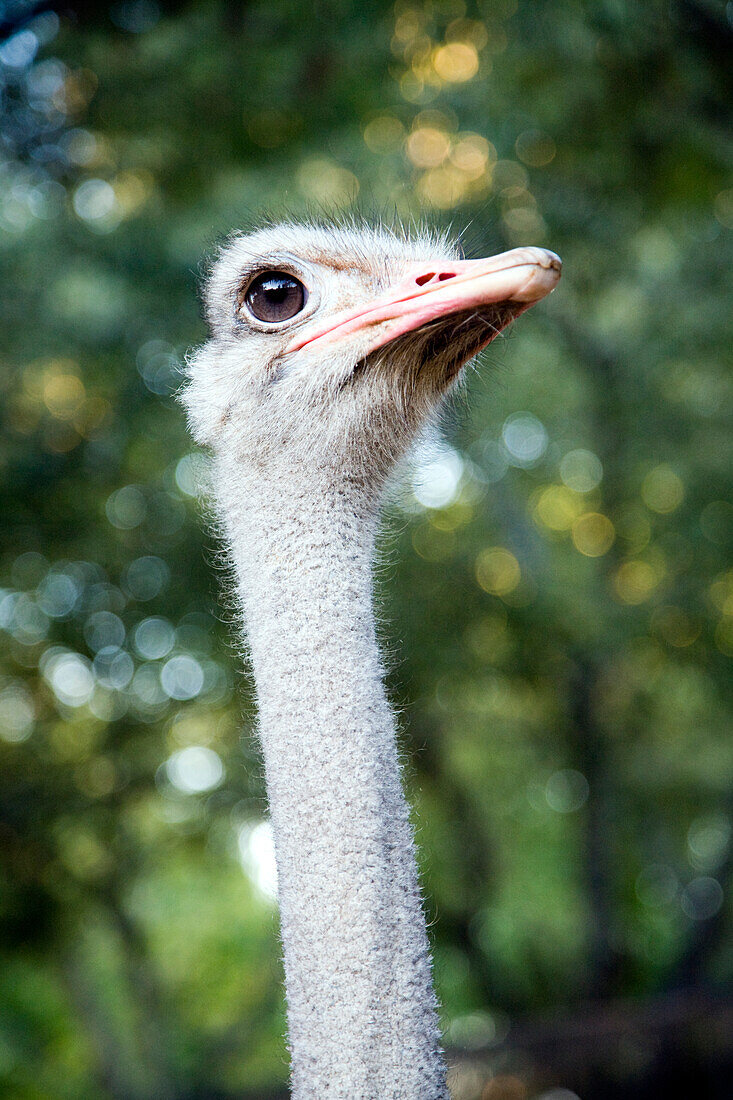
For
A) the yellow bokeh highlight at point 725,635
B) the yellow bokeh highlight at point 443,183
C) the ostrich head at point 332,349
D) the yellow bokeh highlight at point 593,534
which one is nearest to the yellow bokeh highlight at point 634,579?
the yellow bokeh highlight at point 593,534

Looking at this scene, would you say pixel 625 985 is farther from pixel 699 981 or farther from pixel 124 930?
Result: pixel 124 930

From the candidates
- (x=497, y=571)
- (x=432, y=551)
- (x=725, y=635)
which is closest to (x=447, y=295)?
(x=432, y=551)

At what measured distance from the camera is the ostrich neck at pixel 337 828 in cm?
130

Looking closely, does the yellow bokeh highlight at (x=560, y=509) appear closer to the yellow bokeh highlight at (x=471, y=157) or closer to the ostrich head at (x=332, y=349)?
the yellow bokeh highlight at (x=471, y=157)

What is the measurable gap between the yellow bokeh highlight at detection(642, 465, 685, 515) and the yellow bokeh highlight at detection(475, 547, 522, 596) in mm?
1448

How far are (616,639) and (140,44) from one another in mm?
5009

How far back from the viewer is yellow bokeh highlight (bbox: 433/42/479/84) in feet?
14.6

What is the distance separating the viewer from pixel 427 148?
5.52m

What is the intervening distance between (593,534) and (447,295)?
8626 mm

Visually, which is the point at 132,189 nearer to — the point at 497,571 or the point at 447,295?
the point at 447,295

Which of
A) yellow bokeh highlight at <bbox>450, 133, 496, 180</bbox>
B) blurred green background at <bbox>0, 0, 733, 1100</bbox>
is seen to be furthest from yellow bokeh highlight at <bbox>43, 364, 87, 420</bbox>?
yellow bokeh highlight at <bbox>450, 133, 496, 180</bbox>

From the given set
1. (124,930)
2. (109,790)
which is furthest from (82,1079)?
(109,790)

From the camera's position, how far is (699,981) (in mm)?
8297

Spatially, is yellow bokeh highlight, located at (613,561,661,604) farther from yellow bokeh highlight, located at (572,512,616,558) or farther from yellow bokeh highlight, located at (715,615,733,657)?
yellow bokeh highlight, located at (715,615,733,657)
